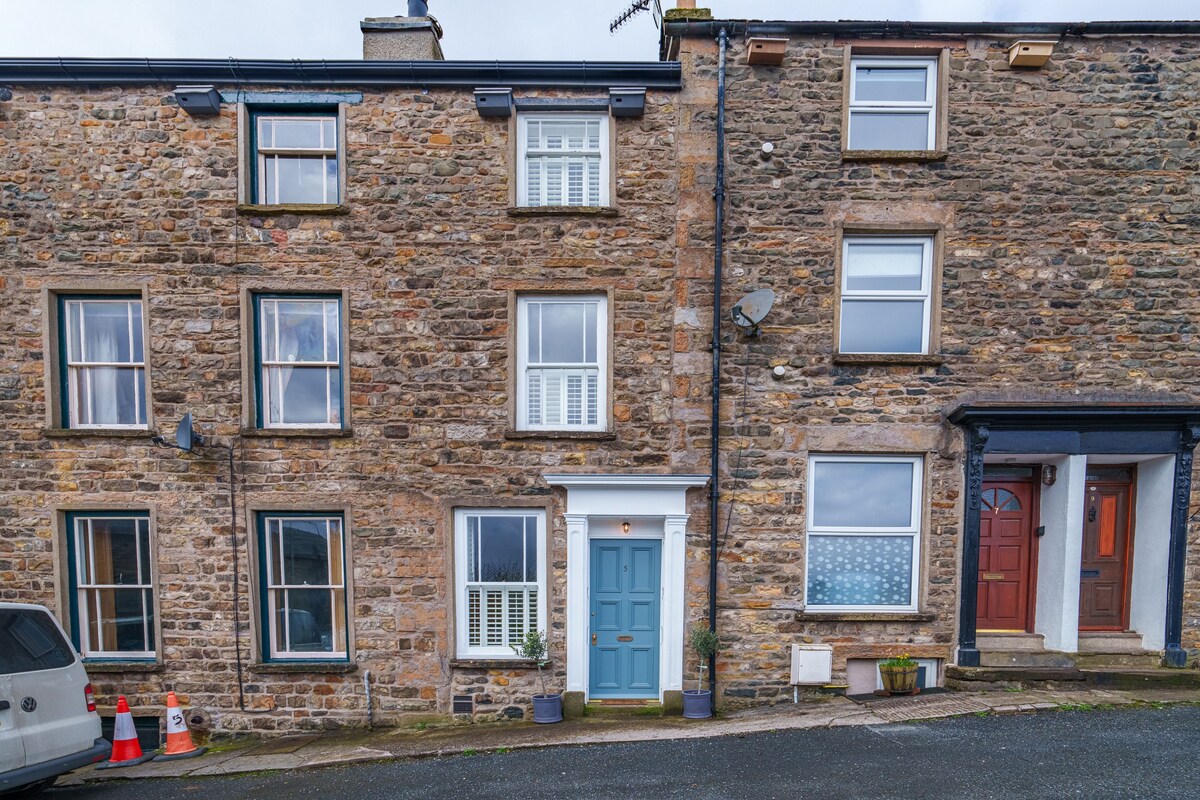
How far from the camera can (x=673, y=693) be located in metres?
7.33

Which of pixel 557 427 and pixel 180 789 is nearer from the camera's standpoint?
pixel 180 789

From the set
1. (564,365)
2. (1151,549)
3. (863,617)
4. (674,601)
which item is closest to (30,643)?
(564,365)

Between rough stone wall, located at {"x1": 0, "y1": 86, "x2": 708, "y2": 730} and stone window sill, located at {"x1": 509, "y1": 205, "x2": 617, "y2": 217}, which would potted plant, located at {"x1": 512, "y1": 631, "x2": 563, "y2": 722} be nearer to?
rough stone wall, located at {"x1": 0, "y1": 86, "x2": 708, "y2": 730}

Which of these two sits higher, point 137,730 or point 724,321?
point 724,321

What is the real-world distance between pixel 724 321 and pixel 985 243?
3.21m

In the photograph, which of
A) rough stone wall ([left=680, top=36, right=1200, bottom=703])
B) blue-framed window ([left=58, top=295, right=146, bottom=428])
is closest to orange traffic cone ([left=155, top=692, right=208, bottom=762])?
blue-framed window ([left=58, top=295, right=146, bottom=428])

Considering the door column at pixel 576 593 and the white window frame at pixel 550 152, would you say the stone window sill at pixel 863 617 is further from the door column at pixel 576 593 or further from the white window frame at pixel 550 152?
the white window frame at pixel 550 152

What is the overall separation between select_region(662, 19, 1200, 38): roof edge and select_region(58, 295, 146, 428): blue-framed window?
7422 millimetres

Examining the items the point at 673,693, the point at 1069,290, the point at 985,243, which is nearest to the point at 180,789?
the point at 673,693

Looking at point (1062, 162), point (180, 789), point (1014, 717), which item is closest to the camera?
point (180, 789)

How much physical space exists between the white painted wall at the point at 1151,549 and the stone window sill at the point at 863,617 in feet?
8.61

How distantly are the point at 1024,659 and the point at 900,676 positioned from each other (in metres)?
1.51

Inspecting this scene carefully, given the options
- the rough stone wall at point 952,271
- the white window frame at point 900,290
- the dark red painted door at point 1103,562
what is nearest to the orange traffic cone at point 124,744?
the rough stone wall at point 952,271

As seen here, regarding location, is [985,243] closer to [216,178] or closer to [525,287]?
[525,287]
